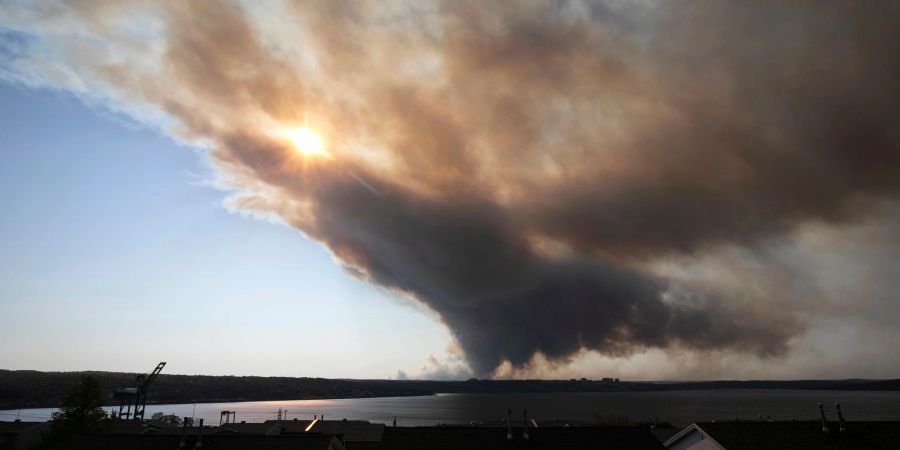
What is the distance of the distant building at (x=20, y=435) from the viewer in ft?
215

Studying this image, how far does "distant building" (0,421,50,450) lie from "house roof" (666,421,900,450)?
78.8 metres

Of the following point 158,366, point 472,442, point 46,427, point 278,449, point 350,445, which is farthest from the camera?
point 158,366

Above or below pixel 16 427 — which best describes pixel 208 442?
above

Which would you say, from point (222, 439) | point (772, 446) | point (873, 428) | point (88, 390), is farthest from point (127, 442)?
point (873, 428)

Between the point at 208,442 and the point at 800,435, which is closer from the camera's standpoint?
the point at 208,442

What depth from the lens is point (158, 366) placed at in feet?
516

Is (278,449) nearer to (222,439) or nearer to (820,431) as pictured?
(222,439)

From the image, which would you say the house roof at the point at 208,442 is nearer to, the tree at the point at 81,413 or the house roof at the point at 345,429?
the tree at the point at 81,413

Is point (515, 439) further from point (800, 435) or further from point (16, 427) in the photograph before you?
point (16, 427)

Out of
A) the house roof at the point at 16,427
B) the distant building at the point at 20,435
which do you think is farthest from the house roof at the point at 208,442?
the house roof at the point at 16,427

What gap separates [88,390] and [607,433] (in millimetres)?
63586

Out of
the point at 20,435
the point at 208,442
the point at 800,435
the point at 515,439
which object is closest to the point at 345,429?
the point at 515,439

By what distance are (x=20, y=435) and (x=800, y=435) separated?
8703cm

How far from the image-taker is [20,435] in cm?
6650
